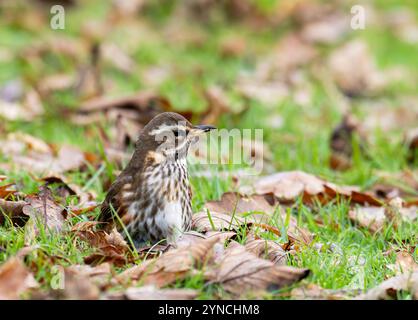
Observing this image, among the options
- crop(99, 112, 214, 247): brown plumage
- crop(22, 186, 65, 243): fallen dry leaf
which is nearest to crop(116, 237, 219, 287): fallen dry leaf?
crop(99, 112, 214, 247): brown plumage

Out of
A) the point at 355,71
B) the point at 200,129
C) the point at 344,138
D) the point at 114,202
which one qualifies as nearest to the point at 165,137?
the point at 200,129

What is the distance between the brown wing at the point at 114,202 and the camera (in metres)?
5.00

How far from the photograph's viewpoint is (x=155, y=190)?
498cm

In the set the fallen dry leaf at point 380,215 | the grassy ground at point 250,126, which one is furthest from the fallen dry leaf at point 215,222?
the fallen dry leaf at point 380,215

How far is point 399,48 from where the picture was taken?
1236 cm

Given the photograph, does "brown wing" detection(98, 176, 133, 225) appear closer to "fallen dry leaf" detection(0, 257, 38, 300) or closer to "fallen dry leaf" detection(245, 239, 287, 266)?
"fallen dry leaf" detection(245, 239, 287, 266)

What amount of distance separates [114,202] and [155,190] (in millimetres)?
257

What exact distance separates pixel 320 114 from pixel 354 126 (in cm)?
129

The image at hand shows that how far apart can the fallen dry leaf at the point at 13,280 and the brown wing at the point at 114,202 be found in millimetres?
1041

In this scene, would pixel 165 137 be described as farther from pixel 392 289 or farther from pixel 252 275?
pixel 392 289

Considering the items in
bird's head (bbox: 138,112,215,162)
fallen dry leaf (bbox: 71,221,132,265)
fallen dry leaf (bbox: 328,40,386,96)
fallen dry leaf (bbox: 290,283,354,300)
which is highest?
fallen dry leaf (bbox: 328,40,386,96)

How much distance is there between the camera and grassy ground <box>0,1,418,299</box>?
458 cm
